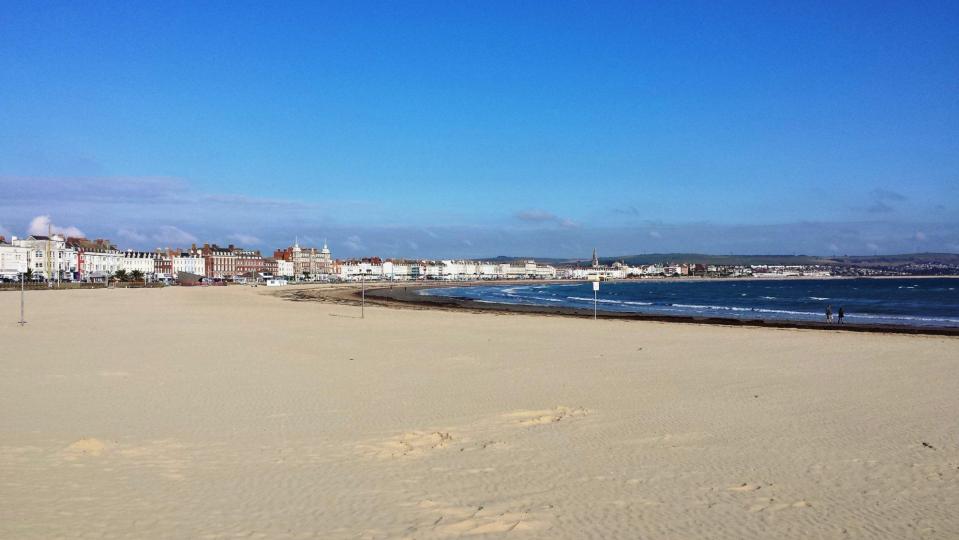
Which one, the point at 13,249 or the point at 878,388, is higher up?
the point at 13,249

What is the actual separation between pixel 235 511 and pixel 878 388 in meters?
10.00

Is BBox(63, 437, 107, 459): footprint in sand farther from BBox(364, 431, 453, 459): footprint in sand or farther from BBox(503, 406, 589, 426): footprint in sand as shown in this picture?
BBox(503, 406, 589, 426): footprint in sand

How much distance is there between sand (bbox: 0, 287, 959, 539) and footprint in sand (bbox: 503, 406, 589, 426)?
0.16 feet

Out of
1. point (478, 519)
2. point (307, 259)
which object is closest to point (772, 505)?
point (478, 519)

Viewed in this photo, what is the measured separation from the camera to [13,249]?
92312 mm

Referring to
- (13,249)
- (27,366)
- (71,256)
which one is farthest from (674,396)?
(71,256)

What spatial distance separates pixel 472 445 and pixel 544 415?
5.94ft

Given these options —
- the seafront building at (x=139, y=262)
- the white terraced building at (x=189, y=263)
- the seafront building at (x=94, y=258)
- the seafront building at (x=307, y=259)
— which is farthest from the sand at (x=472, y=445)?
the seafront building at (x=307, y=259)

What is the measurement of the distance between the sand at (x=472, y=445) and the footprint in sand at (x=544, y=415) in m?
0.05

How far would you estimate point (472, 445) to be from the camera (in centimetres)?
727

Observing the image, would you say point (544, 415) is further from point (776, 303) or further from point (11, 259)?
point (11, 259)

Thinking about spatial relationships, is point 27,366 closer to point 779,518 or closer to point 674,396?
point 674,396

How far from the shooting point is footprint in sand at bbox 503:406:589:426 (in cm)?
850

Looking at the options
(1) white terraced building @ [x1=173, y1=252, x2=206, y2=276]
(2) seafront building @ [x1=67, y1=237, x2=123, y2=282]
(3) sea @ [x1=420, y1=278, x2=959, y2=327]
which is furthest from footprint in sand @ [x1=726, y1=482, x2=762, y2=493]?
(1) white terraced building @ [x1=173, y1=252, x2=206, y2=276]
